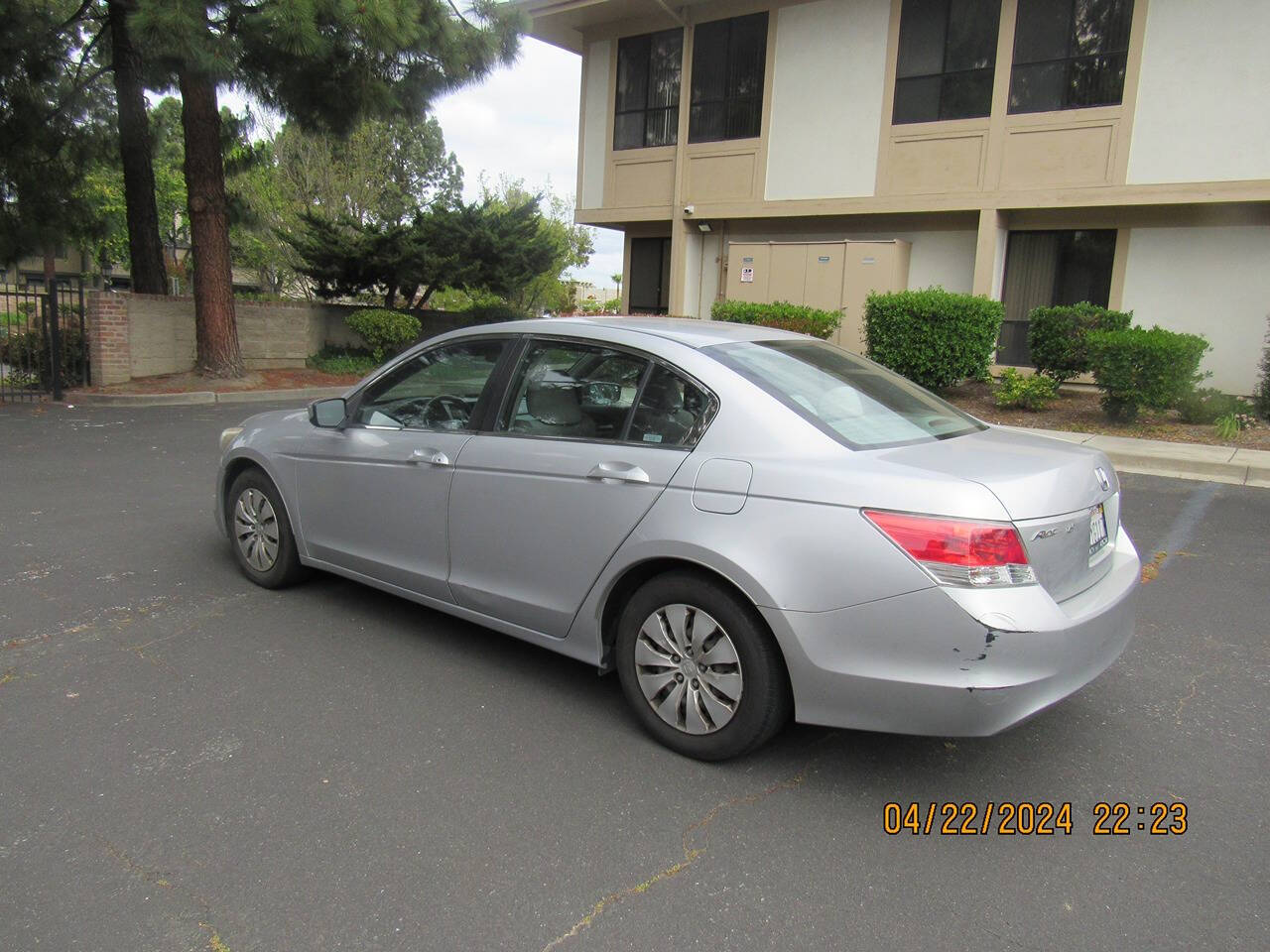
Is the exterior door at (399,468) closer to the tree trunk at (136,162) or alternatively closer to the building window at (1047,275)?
the building window at (1047,275)

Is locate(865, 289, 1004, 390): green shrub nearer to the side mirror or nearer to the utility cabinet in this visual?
the utility cabinet

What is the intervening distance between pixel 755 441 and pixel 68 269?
7188cm

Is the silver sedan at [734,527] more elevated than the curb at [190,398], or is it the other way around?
the silver sedan at [734,527]

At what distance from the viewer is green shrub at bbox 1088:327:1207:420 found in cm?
1104

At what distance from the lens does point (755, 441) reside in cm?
324

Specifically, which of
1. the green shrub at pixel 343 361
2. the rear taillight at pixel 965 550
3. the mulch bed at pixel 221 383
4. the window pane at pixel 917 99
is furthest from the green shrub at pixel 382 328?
the rear taillight at pixel 965 550

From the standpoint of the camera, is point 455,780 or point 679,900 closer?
point 679,900

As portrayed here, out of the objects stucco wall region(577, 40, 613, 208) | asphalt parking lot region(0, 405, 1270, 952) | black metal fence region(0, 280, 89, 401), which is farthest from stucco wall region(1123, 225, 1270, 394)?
black metal fence region(0, 280, 89, 401)

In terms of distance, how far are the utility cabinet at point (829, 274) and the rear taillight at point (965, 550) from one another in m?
13.2

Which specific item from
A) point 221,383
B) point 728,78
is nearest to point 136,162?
point 221,383

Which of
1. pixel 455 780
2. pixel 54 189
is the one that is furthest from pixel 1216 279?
pixel 54 189

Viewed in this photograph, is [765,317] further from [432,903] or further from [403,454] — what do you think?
[432,903]

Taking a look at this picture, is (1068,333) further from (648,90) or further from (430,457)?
Result: (430,457)

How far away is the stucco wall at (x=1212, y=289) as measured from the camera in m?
13.9
